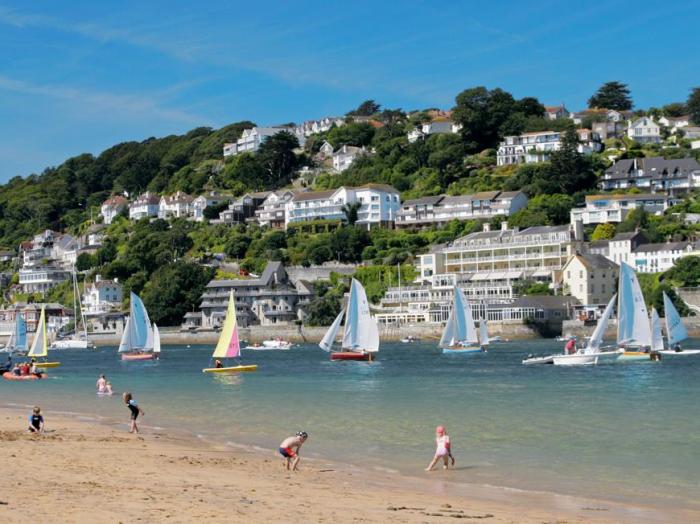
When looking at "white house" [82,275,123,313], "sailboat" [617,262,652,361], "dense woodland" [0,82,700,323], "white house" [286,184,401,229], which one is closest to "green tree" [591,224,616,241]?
"dense woodland" [0,82,700,323]

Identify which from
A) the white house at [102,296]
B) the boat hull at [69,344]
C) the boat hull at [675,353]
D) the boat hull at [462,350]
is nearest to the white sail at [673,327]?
the boat hull at [675,353]

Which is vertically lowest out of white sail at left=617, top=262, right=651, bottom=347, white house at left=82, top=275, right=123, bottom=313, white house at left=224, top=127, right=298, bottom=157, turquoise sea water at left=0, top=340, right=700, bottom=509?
turquoise sea water at left=0, top=340, right=700, bottom=509

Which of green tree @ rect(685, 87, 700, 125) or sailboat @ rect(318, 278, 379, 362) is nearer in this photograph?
sailboat @ rect(318, 278, 379, 362)

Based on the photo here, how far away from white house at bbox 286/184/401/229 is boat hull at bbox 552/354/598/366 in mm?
70388

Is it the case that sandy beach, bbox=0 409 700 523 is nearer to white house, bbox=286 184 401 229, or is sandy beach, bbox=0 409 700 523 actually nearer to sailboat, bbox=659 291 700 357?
sailboat, bbox=659 291 700 357

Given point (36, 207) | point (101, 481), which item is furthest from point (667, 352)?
point (36, 207)

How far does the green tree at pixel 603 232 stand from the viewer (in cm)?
10694

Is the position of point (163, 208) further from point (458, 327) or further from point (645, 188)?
point (458, 327)

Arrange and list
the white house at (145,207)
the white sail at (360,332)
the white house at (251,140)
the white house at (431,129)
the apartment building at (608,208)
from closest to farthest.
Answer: the white sail at (360,332)
the apartment building at (608,208)
the white house at (431,129)
the white house at (145,207)
the white house at (251,140)

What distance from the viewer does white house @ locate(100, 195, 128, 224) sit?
17088 centimetres

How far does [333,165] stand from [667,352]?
327 ft

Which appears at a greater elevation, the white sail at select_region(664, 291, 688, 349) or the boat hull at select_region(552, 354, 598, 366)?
the white sail at select_region(664, 291, 688, 349)

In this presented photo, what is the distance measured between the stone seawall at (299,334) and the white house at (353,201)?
25.1m

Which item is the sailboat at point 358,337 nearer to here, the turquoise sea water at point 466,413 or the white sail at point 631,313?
the turquoise sea water at point 466,413
